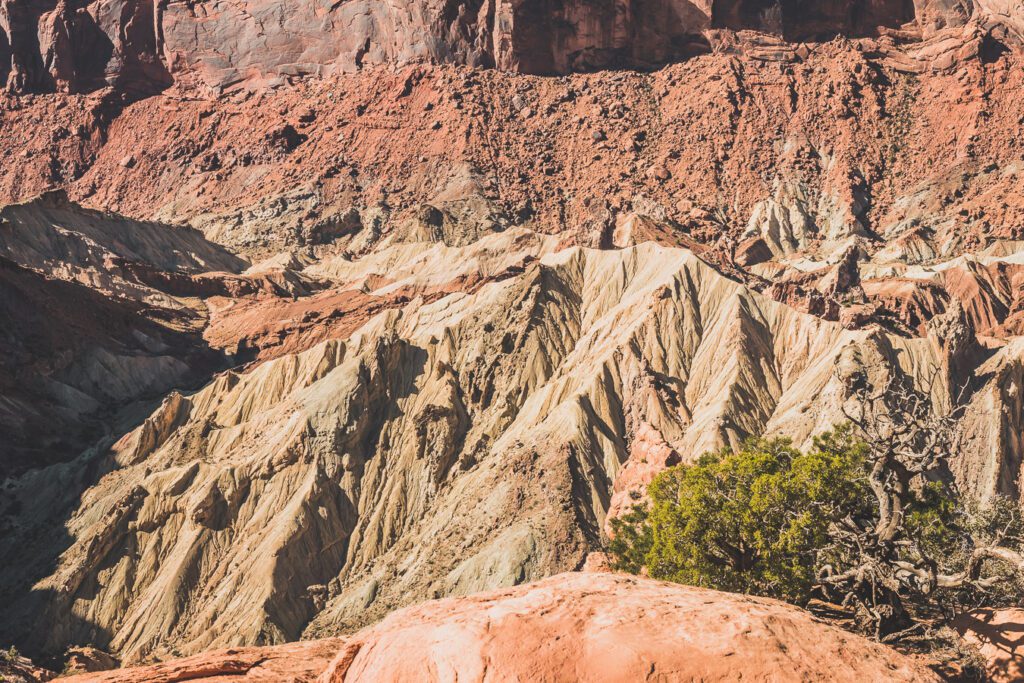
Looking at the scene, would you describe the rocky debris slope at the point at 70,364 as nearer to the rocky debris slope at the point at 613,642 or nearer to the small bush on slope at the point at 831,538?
the small bush on slope at the point at 831,538

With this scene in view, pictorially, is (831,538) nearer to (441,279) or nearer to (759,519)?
(759,519)

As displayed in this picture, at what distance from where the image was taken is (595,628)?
1269cm

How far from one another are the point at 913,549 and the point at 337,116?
451ft

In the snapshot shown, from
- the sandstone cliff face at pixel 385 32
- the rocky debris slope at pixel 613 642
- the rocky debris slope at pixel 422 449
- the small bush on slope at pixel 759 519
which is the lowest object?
the rocky debris slope at pixel 422 449

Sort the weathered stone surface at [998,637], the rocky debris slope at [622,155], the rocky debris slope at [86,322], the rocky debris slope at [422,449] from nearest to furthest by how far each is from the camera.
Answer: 1. the weathered stone surface at [998,637]
2. the rocky debris slope at [422,449]
3. the rocky debris slope at [86,322]
4. the rocky debris slope at [622,155]

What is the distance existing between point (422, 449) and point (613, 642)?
54165mm

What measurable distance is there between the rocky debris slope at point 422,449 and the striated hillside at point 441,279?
0.82 feet

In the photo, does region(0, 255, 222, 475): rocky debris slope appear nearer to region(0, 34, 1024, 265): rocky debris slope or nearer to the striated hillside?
the striated hillside

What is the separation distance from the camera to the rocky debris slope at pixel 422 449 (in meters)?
55.5

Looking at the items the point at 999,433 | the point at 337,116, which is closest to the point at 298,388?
the point at 999,433

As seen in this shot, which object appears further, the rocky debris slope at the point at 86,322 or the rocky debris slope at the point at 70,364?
the rocky debris slope at the point at 86,322

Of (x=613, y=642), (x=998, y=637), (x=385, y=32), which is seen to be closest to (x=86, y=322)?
(x=385, y=32)

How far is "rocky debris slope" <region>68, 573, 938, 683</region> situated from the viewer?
39.8 feet

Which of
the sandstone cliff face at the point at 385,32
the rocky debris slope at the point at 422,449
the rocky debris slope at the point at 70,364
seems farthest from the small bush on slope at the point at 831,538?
the sandstone cliff face at the point at 385,32
